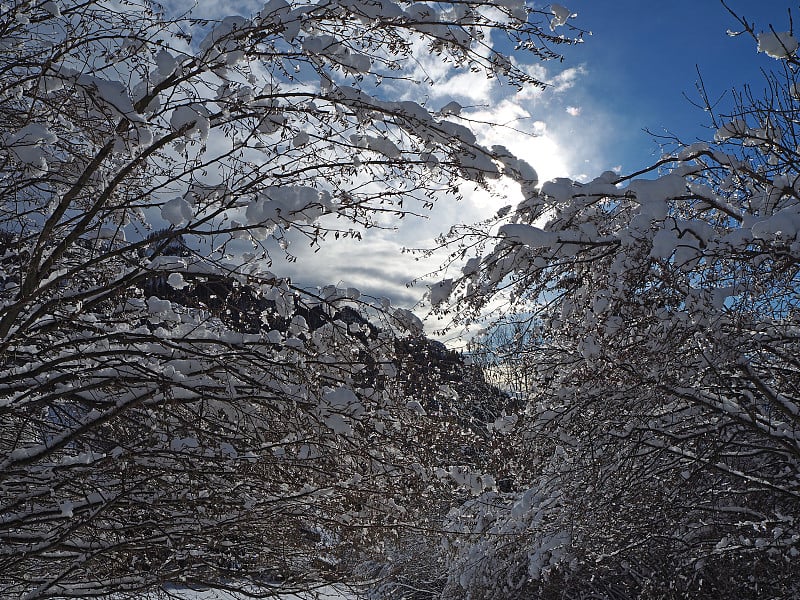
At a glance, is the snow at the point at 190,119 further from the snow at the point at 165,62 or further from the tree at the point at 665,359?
the tree at the point at 665,359

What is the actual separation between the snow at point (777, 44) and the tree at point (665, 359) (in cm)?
Answer: 1

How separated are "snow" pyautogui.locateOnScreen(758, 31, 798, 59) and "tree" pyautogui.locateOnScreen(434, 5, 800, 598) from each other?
1 cm

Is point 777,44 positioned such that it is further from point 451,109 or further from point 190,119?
point 190,119

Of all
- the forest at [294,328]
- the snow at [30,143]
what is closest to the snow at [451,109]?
the forest at [294,328]

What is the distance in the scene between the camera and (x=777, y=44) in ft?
11.8

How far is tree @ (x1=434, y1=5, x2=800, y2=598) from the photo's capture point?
144 inches

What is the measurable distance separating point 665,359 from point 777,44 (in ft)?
7.14

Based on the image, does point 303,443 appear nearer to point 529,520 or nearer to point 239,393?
point 239,393

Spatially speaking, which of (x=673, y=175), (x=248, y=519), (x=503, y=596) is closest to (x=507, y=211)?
(x=673, y=175)

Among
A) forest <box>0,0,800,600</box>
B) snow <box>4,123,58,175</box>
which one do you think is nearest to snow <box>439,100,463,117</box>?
forest <box>0,0,800,600</box>

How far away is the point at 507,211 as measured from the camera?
4566 millimetres

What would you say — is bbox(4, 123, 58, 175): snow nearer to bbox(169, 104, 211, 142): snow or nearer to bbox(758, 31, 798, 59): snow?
bbox(169, 104, 211, 142): snow

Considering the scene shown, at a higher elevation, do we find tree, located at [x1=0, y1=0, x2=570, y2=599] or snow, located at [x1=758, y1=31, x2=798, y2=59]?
snow, located at [x1=758, y1=31, x2=798, y2=59]

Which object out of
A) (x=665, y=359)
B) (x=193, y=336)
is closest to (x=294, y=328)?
(x=193, y=336)
